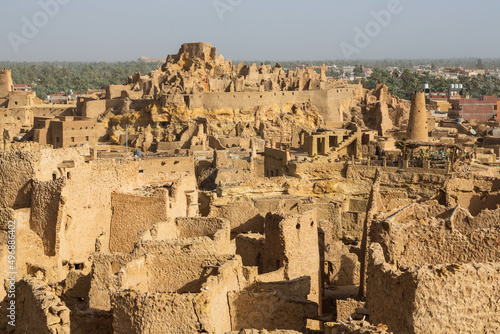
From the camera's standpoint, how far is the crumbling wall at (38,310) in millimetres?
9688

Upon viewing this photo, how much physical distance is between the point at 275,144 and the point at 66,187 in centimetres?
2986

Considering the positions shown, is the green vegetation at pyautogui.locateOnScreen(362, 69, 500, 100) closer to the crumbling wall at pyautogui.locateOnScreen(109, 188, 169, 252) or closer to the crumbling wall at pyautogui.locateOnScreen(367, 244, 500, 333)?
the crumbling wall at pyautogui.locateOnScreen(109, 188, 169, 252)

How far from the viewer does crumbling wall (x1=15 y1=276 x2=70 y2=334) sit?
9.69m

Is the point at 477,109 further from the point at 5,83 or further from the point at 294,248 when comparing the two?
the point at 294,248

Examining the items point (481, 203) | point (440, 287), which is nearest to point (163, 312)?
point (440, 287)

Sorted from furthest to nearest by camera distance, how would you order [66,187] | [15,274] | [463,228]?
[66,187]
[15,274]
[463,228]

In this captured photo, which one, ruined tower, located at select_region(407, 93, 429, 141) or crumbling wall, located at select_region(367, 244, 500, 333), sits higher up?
crumbling wall, located at select_region(367, 244, 500, 333)

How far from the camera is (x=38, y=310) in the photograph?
10172mm

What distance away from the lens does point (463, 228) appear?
1175 centimetres

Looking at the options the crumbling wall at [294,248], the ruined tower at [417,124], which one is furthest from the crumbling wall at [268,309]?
the ruined tower at [417,124]

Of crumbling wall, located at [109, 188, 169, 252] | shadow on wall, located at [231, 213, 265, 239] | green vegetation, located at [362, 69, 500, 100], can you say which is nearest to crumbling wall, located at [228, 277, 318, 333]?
crumbling wall, located at [109, 188, 169, 252]

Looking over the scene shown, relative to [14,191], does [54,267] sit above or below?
below

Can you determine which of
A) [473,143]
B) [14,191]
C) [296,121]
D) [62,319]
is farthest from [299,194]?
[296,121]

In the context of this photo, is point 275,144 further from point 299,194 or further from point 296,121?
point 299,194
